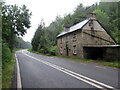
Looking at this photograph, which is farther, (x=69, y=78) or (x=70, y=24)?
(x=70, y=24)

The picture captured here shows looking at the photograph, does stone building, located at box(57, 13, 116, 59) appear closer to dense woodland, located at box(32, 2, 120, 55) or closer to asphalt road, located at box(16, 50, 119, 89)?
dense woodland, located at box(32, 2, 120, 55)

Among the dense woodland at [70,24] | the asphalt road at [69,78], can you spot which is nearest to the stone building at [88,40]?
the dense woodland at [70,24]

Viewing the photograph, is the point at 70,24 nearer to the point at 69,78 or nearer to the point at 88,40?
the point at 88,40

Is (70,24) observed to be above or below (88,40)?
above

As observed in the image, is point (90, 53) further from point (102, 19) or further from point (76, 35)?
point (102, 19)

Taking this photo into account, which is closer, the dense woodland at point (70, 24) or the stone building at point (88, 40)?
the stone building at point (88, 40)

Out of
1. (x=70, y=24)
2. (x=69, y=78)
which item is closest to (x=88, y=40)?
(x=69, y=78)

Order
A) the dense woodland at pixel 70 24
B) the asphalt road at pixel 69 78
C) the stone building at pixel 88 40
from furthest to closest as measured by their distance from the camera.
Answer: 1. the dense woodland at pixel 70 24
2. the stone building at pixel 88 40
3. the asphalt road at pixel 69 78

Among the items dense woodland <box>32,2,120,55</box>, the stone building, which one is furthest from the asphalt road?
dense woodland <box>32,2,120,55</box>

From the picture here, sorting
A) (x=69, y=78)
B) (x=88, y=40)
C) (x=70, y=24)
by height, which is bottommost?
(x=69, y=78)

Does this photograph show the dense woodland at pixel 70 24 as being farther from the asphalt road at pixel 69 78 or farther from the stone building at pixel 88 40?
the asphalt road at pixel 69 78

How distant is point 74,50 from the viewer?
24422 mm

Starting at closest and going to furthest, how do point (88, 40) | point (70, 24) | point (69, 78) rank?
point (69, 78) < point (88, 40) < point (70, 24)

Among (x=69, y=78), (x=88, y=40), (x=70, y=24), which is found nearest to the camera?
(x=69, y=78)
